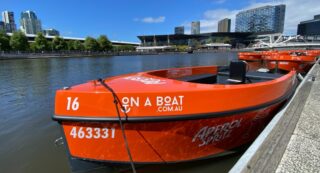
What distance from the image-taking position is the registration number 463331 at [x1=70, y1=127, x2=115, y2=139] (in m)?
3.01

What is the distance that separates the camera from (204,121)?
3.20 meters

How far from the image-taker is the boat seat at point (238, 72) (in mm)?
5220

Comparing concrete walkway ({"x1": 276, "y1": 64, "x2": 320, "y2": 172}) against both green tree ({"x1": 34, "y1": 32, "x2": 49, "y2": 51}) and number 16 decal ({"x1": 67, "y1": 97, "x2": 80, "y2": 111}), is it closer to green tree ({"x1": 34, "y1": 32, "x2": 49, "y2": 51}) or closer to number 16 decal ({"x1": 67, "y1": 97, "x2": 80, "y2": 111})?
number 16 decal ({"x1": 67, "y1": 97, "x2": 80, "y2": 111})

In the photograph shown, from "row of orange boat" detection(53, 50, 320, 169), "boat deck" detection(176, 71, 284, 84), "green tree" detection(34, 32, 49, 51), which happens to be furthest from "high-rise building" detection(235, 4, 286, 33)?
"row of orange boat" detection(53, 50, 320, 169)

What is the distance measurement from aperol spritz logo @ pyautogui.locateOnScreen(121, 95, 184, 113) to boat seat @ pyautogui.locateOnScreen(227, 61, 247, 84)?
2841 millimetres

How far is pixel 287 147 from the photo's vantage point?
127 inches

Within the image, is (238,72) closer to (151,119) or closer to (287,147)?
(287,147)

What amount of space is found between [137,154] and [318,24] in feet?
507

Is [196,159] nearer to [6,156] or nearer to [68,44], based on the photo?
[6,156]

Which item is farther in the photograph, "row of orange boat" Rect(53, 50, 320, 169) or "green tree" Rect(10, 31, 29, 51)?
"green tree" Rect(10, 31, 29, 51)

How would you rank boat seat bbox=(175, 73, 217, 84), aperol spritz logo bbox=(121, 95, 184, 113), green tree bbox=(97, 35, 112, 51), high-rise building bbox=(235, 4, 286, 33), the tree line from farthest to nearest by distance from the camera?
high-rise building bbox=(235, 4, 286, 33) < green tree bbox=(97, 35, 112, 51) < the tree line < boat seat bbox=(175, 73, 217, 84) < aperol spritz logo bbox=(121, 95, 184, 113)

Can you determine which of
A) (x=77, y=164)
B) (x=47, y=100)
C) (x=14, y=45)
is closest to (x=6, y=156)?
(x=77, y=164)

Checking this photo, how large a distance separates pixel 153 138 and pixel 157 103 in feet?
1.85

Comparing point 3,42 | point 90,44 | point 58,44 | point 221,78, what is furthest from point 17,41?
point 221,78
